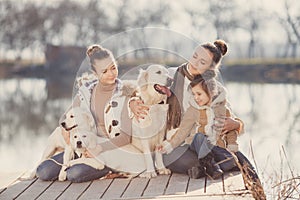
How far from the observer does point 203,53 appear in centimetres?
503

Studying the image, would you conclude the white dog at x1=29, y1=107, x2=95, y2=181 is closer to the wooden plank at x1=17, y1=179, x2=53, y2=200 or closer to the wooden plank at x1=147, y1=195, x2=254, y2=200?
the wooden plank at x1=17, y1=179, x2=53, y2=200

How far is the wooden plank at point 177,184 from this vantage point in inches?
184

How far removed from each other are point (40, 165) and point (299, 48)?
96.8 feet

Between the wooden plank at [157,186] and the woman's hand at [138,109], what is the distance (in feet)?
1.49

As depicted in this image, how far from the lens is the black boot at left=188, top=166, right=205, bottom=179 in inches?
197

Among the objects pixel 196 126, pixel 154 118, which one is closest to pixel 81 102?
pixel 154 118

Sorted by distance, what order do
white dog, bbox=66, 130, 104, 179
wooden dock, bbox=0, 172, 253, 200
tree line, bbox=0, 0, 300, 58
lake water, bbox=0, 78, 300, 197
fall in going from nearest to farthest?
wooden dock, bbox=0, 172, 253, 200 → white dog, bbox=66, 130, 104, 179 → lake water, bbox=0, 78, 300, 197 → tree line, bbox=0, 0, 300, 58

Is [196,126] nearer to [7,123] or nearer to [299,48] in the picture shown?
[7,123]

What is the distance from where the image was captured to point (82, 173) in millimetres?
4930

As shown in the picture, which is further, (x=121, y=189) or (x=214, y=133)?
(x=214, y=133)

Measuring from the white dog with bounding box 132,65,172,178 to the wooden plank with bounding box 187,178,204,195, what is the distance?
10.3 inches

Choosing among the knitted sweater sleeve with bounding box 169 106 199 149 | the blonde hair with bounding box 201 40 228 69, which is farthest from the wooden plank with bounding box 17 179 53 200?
the blonde hair with bounding box 201 40 228 69

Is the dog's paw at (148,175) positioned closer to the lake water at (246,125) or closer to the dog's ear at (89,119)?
the dog's ear at (89,119)

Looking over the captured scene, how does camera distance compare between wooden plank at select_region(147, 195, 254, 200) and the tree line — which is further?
the tree line
